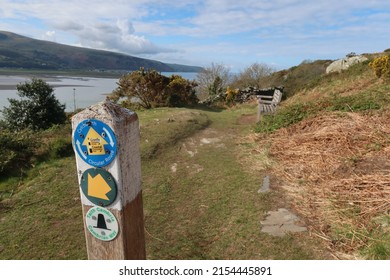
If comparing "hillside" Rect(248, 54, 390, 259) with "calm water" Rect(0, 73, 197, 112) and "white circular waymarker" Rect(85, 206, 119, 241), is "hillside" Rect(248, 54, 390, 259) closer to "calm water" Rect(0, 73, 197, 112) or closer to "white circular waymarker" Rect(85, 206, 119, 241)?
"white circular waymarker" Rect(85, 206, 119, 241)

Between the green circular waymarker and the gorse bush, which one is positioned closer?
the green circular waymarker

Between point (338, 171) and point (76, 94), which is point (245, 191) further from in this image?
point (76, 94)

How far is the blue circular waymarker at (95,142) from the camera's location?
1646 mm

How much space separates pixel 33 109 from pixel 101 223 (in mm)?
16861

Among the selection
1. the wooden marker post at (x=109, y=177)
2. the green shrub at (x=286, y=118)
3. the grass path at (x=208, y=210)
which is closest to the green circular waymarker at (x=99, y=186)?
the wooden marker post at (x=109, y=177)

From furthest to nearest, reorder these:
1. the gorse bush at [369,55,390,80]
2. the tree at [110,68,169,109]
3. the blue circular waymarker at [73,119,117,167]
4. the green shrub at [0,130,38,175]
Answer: the tree at [110,68,169,109]
the gorse bush at [369,55,390,80]
the green shrub at [0,130,38,175]
the blue circular waymarker at [73,119,117,167]

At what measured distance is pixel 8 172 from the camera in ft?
21.0

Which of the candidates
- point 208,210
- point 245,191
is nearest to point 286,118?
point 245,191

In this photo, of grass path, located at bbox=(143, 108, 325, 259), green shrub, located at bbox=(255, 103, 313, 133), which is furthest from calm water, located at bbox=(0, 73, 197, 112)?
green shrub, located at bbox=(255, 103, 313, 133)

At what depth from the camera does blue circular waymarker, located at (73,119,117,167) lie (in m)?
1.65

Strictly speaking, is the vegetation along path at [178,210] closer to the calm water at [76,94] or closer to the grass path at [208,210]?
the grass path at [208,210]
